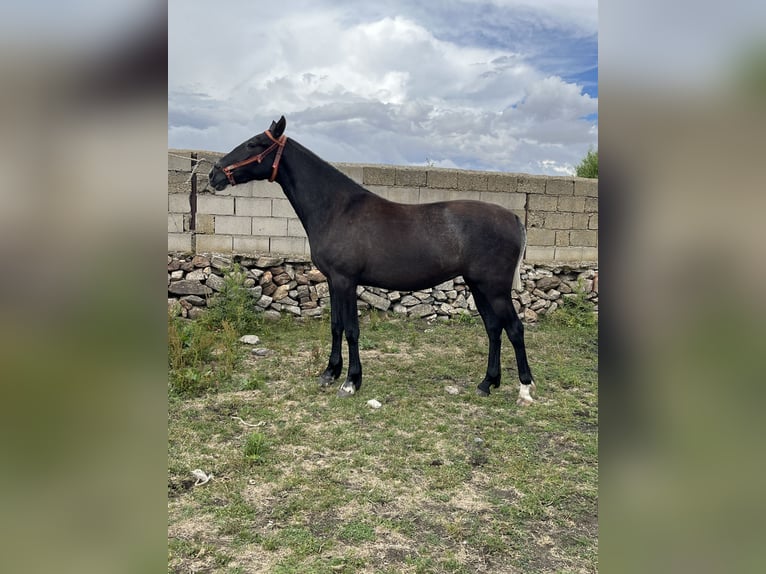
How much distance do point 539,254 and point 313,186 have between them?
4.14 metres

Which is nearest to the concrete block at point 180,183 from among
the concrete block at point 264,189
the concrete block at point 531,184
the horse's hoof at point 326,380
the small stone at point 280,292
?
the concrete block at point 264,189

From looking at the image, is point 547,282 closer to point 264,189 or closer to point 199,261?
point 264,189

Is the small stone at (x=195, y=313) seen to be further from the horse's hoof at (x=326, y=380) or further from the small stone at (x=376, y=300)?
the horse's hoof at (x=326, y=380)

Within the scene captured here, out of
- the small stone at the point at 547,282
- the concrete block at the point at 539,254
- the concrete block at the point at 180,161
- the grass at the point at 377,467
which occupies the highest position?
the concrete block at the point at 180,161

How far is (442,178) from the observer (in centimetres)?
658

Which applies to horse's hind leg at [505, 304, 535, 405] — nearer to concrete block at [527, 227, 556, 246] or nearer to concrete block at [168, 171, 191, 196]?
concrete block at [527, 227, 556, 246]

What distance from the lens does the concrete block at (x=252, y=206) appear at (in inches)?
244

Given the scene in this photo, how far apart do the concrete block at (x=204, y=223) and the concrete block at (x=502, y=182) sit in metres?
3.77

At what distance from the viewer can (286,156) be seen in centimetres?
407
